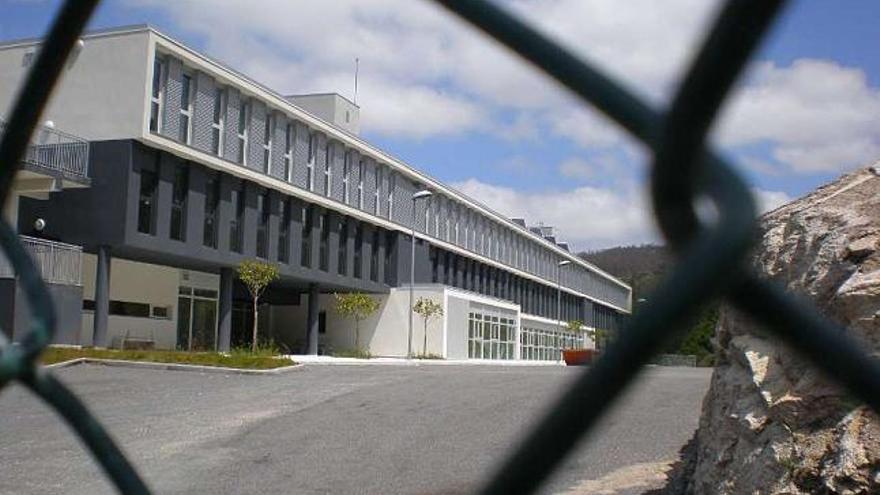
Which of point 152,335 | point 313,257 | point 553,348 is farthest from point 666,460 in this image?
point 553,348

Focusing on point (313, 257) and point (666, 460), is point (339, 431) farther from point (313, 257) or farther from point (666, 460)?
point (313, 257)

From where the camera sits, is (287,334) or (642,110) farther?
(287,334)

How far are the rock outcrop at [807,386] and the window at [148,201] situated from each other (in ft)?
87.5

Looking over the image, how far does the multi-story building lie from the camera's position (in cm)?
3002

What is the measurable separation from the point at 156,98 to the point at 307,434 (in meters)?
20.2

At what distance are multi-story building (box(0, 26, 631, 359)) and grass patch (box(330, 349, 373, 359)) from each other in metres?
0.86

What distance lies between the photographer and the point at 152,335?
1385 inches

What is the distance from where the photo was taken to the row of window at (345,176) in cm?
3253

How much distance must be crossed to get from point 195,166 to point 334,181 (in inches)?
385

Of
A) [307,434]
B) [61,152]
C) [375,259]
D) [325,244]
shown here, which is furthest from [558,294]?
[307,434]

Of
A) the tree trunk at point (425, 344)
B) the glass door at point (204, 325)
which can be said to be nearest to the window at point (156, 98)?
the glass door at point (204, 325)

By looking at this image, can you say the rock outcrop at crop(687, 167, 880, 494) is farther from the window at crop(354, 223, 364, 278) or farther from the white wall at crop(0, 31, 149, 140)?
the window at crop(354, 223, 364, 278)

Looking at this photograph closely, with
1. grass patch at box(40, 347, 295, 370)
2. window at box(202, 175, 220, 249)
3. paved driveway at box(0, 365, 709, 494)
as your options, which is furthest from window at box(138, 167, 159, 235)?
paved driveway at box(0, 365, 709, 494)

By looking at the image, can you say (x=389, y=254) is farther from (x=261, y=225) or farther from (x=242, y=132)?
(x=242, y=132)
